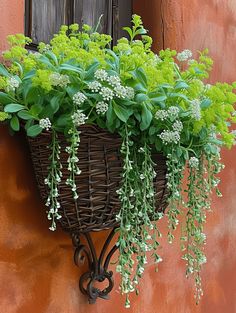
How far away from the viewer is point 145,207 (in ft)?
5.84

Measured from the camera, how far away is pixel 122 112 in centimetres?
167

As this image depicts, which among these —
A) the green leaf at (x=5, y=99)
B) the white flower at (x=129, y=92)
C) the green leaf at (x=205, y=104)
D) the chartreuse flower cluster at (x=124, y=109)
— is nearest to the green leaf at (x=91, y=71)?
the chartreuse flower cluster at (x=124, y=109)

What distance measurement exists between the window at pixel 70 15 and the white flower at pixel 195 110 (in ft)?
2.09

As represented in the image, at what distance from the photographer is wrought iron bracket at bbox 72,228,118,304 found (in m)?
2.01

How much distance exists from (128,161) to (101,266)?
515 millimetres

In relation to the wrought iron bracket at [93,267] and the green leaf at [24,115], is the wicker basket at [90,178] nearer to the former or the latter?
the green leaf at [24,115]

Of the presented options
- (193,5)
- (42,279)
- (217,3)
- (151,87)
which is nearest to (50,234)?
(42,279)

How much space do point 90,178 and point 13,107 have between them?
306 millimetres

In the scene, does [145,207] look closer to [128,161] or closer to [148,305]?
[128,161]

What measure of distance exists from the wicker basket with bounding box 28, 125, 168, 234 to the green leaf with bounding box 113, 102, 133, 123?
0.31 feet

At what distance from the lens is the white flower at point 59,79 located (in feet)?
5.21

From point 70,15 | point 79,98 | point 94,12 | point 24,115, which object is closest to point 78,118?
point 79,98

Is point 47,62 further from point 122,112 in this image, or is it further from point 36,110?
point 122,112

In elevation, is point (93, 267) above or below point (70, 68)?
below
